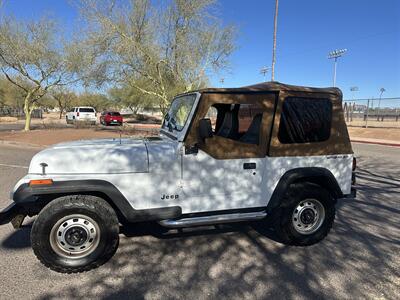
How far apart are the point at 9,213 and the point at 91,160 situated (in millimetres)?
1086

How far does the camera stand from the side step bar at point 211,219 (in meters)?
3.53

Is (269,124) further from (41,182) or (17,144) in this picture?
(17,144)

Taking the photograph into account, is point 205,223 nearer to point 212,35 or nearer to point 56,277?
point 56,277

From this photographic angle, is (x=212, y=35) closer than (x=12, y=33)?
Yes

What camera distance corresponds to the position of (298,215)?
4.02m

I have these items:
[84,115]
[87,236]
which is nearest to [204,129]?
[87,236]

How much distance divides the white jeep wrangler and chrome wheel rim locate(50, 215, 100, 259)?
1cm

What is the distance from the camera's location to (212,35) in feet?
48.8

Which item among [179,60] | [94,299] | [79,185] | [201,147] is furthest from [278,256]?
[179,60]

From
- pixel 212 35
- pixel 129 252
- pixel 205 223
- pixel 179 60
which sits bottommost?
pixel 129 252

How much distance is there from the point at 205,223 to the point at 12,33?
1858 cm

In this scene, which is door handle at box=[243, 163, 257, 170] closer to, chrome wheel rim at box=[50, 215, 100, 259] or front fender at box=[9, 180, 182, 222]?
front fender at box=[9, 180, 182, 222]

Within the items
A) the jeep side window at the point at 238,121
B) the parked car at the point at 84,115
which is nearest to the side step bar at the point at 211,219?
the jeep side window at the point at 238,121

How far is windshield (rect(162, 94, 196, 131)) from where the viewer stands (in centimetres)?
382
